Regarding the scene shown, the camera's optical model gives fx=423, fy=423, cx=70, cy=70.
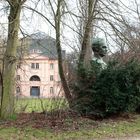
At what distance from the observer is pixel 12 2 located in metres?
14.7

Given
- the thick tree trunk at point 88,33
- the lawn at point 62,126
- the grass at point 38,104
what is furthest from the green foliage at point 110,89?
the thick tree trunk at point 88,33

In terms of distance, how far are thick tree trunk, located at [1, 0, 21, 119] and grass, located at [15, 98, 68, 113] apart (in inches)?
46.4

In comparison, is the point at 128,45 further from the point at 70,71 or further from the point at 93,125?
the point at 93,125

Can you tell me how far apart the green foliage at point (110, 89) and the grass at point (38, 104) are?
26.1 inches

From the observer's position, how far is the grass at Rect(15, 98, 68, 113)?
14.6 m

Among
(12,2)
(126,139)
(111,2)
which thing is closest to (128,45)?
(111,2)

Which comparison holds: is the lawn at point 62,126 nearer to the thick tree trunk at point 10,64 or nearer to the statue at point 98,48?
the thick tree trunk at point 10,64

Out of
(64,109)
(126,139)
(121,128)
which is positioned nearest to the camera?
(126,139)

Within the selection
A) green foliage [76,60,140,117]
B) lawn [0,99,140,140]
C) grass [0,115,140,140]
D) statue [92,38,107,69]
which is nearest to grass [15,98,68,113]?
lawn [0,99,140,140]

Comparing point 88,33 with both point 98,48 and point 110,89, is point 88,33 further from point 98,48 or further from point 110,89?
point 110,89

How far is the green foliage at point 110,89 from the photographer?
47.2 ft

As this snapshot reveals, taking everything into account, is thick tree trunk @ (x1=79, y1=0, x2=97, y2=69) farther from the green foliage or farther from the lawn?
the lawn

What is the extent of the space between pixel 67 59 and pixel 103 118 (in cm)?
438

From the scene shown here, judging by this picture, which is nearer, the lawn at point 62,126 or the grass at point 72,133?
the grass at point 72,133
